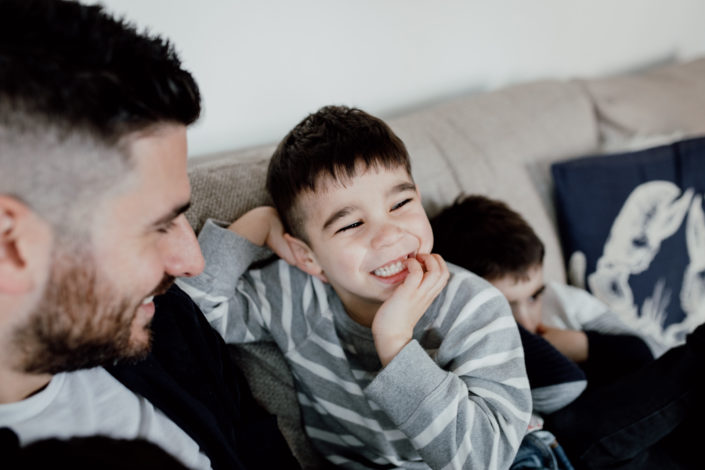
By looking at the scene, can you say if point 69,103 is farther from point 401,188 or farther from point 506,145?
point 506,145

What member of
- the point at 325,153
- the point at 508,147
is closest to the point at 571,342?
the point at 508,147

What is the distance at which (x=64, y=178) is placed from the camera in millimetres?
603

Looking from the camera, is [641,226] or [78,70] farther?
[641,226]

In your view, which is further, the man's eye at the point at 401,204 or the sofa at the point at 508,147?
the sofa at the point at 508,147

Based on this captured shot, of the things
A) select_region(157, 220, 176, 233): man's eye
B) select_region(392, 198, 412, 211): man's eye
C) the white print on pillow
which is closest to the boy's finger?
select_region(392, 198, 412, 211): man's eye

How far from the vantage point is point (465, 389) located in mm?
862

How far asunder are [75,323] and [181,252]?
169mm

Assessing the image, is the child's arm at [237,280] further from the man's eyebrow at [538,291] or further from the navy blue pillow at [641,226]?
the navy blue pillow at [641,226]

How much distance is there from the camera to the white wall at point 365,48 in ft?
4.35

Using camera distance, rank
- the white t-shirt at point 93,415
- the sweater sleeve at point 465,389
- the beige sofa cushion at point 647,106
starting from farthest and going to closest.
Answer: the beige sofa cushion at point 647,106
the sweater sleeve at point 465,389
the white t-shirt at point 93,415

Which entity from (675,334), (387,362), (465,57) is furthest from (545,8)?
(387,362)

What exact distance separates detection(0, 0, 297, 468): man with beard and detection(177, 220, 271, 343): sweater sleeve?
204 mm

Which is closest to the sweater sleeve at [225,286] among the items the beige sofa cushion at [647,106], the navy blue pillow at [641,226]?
the navy blue pillow at [641,226]

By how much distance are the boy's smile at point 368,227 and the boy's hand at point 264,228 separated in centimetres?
10
